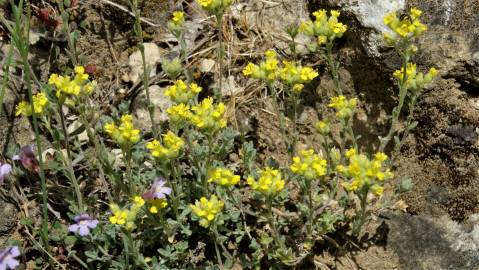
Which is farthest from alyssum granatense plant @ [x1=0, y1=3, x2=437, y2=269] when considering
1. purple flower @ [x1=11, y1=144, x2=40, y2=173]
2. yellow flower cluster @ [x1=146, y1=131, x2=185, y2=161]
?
purple flower @ [x1=11, y1=144, x2=40, y2=173]

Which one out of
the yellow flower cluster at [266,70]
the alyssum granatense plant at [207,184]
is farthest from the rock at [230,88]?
the yellow flower cluster at [266,70]

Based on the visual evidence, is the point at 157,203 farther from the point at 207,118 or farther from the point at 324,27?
the point at 324,27

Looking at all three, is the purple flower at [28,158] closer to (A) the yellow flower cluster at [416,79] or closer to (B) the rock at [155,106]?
(B) the rock at [155,106]

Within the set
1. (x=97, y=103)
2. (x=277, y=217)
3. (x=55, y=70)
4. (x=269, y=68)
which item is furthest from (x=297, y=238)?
(x=55, y=70)

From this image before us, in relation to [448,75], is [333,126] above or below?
below

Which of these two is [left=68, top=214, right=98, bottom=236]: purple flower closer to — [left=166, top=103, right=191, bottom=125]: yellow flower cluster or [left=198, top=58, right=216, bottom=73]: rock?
[left=166, top=103, right=191, bottom=125]: yellow flower cluster

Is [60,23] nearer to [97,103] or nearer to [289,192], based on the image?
[97,103]

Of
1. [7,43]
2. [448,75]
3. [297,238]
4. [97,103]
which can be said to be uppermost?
[448,75]
